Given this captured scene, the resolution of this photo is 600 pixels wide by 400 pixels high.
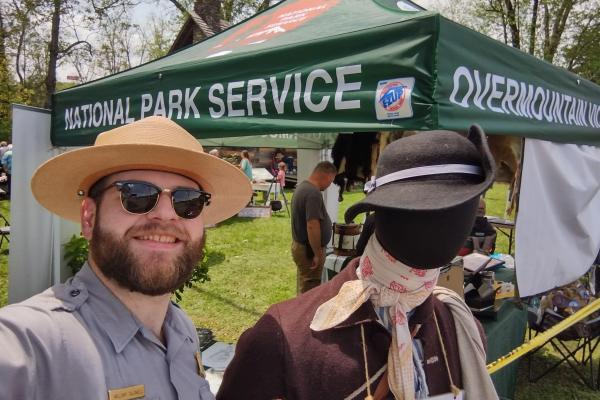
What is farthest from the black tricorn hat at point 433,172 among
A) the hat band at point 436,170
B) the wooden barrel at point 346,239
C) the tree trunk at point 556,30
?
the tree trunk at point 556,30

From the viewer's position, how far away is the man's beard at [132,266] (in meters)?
1.15

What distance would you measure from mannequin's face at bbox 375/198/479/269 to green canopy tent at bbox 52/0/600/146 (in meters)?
0.69

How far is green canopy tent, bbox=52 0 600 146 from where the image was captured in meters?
1.73

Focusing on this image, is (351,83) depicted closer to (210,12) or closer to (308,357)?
(308,357)

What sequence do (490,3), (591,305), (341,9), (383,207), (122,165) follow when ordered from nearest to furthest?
(383,207), (122,165), (341,9), (591,305), (490,3)

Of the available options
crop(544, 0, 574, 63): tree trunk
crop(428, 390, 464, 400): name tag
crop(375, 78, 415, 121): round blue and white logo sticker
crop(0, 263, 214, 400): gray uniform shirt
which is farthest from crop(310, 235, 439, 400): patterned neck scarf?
crop(544, 0, 574, 63): tree trunk

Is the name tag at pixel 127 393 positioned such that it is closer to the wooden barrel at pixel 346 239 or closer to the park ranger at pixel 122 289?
the park ranger at pixel 122 289

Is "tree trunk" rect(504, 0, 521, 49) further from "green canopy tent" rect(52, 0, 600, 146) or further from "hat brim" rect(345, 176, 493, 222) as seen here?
"hat brim" rect(345, 176, 493, 222)

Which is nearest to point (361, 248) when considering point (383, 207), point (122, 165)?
point (383, 207)

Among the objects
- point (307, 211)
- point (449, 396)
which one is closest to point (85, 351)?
point (449, 396)

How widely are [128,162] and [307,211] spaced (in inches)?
126

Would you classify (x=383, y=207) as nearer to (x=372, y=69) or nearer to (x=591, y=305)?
(x=372, y=69)

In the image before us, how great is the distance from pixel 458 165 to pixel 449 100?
0.74m

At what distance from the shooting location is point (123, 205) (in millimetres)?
1206
